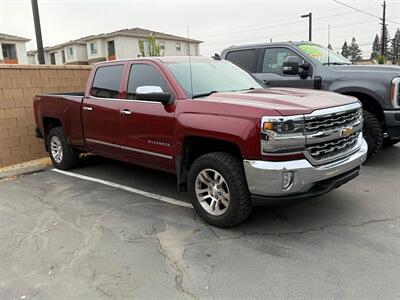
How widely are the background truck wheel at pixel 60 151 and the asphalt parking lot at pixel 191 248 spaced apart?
4.62 feet

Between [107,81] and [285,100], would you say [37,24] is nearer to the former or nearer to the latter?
[107,81]

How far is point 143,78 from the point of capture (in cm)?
544

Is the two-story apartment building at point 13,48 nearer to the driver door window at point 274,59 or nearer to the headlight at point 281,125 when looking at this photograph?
the driver door window at point 274,59

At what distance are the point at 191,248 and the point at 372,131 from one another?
3.99m

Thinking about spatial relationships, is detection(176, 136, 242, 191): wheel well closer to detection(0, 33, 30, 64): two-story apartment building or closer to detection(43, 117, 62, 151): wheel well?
detection(43, 117, 62, 151): wheel well

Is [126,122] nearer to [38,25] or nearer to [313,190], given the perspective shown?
[313,190]

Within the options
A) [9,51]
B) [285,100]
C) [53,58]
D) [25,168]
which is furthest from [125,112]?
[53,58]

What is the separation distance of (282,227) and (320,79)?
366 centimetres

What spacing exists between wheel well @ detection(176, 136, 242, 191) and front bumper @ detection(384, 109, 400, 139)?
334cm

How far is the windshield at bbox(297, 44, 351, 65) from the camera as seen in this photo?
Answer: 7559 mm

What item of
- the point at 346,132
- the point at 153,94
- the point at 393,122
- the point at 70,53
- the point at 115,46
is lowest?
the point at 393,122

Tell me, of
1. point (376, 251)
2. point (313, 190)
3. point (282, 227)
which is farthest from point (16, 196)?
point (376, 251)

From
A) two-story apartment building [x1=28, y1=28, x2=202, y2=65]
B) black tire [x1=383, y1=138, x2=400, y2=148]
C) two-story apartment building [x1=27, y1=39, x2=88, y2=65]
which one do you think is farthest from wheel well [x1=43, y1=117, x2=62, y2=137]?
two-story apartment building [x1=27, y1=39, x2=88, y2=65]

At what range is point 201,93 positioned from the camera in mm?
4871
